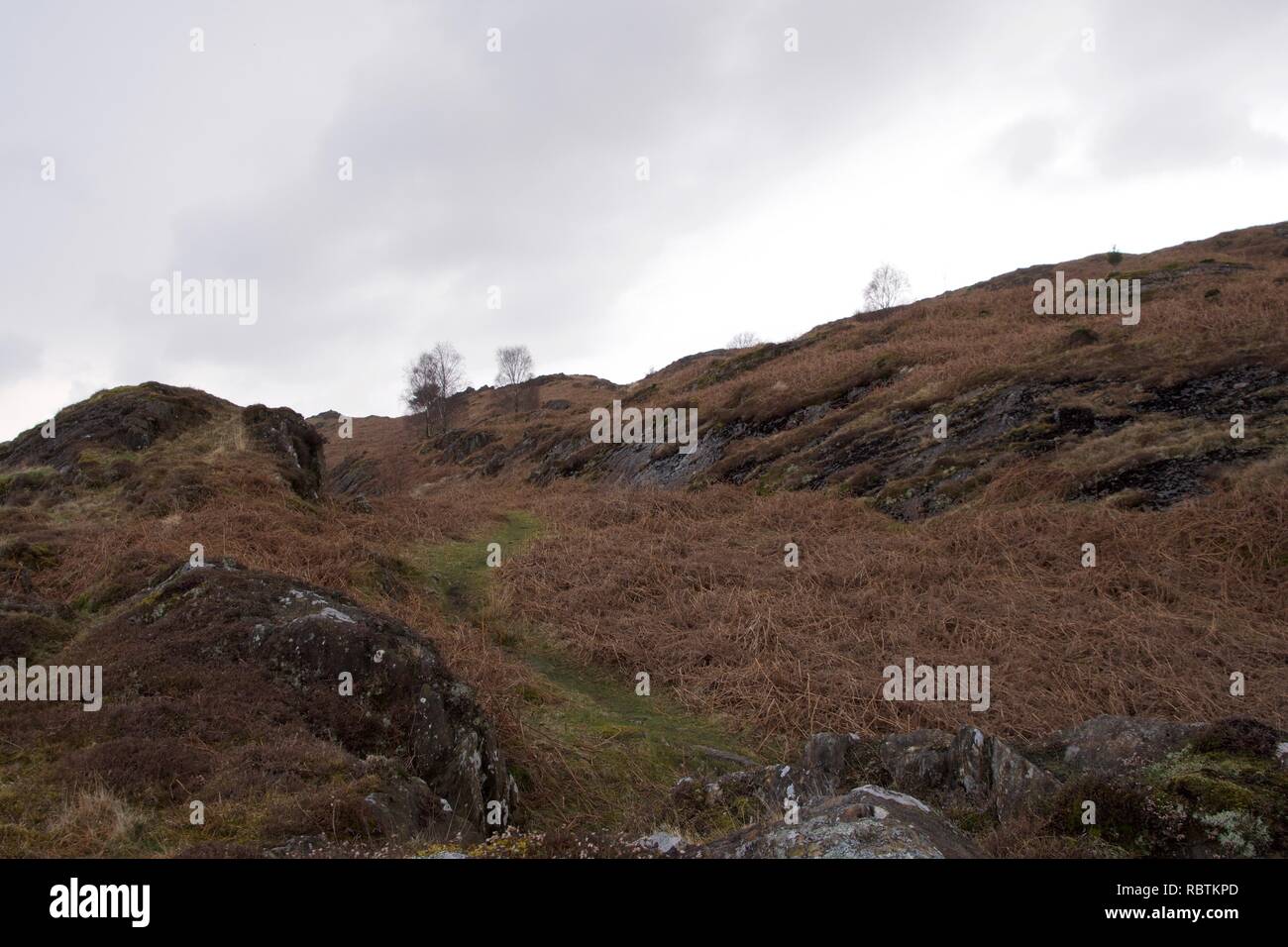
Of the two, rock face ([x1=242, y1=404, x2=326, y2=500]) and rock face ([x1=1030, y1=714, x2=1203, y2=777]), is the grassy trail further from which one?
rock face ([x1=242, y1=404, x2=326, y2=500])

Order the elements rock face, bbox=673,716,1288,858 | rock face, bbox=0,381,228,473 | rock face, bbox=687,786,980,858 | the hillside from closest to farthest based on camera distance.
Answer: rock face, bbox=687,786,980,858, rock face, bbox=673,716,1288,858, the hillside, rock face, bbox=0,381,228,473

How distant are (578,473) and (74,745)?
26.3 metres

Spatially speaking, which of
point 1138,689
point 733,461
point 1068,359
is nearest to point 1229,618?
point 1138,689

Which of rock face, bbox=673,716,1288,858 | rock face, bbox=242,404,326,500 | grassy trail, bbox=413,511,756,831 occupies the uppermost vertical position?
rock face, bbox=242,404,326,500

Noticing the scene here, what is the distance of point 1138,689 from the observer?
8.45 m

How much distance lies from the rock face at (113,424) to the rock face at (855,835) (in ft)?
63.2

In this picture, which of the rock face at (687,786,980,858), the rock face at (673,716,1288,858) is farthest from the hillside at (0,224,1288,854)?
the rock face at (687,786,980,858)

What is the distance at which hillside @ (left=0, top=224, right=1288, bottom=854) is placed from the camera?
4.79m

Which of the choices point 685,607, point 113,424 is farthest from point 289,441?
point 685,607

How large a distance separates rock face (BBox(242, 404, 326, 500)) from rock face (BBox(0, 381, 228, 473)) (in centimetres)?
183

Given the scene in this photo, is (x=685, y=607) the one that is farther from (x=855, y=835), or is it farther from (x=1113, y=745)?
(x=855, y=835)

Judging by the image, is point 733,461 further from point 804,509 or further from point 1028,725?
point 1028,725

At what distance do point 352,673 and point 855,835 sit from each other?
4.88 m

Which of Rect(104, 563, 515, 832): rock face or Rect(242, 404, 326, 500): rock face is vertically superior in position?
Rect(242, 404, 326, 500): rock face
